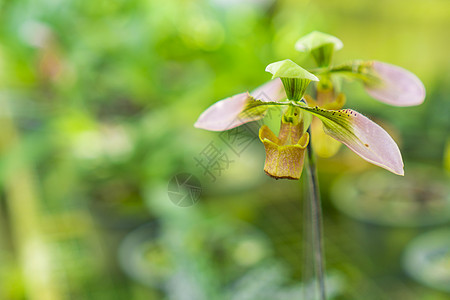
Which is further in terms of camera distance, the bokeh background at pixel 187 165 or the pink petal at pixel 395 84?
the bokeh background at pixel 187 165

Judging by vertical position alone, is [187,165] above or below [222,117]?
below

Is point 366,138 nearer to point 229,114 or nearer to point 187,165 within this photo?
point 229,114

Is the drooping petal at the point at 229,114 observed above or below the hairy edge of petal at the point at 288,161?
above

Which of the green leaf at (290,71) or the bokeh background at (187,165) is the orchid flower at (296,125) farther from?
the bokeh background at (187,165)

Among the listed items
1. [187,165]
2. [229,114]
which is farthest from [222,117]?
[187,165]

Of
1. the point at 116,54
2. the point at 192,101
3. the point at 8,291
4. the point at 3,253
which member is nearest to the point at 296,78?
the point at 192,101

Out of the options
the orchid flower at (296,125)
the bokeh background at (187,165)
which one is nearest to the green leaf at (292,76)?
the orchid flower at (296,125)

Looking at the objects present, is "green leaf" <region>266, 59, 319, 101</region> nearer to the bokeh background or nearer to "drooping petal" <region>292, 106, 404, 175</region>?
"drooping petal" <region>292, 106, 404, 175</region>

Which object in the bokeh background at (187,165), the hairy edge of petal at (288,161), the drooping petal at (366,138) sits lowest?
the bokeh background at (187,165)
